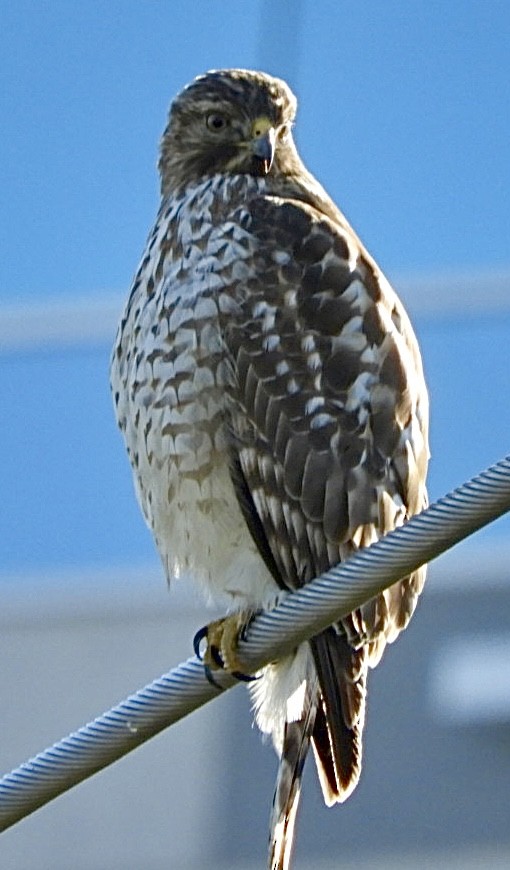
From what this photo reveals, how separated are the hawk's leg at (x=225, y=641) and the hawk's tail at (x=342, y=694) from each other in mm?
146

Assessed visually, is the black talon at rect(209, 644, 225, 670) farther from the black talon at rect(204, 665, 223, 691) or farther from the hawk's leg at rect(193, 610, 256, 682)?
the black talon at rect(204, 665, 223, 691)

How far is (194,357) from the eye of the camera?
4668 mm

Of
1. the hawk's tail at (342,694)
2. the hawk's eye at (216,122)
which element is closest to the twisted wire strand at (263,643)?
the hawk's tail at (342,694)

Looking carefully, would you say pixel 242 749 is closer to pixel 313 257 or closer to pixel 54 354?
pixel 54 354

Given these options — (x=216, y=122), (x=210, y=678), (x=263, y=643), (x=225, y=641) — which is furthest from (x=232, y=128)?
(x=210, y=678)

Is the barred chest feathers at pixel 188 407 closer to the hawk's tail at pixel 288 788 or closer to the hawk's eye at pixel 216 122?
the hawk's tail at pixel 288 788

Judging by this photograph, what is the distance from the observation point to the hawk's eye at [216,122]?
544 cm

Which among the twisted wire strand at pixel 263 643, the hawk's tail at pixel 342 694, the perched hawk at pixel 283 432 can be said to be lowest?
the twisted wire strand at pixel 263 643

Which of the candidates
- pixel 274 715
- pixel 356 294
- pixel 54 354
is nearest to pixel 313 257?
pixel 356 294

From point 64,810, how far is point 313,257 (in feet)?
24.7

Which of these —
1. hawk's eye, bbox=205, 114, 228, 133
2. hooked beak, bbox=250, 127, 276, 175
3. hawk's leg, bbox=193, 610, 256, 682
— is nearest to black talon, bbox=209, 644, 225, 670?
hawk's leg, bbox=193, 610, 256, 682

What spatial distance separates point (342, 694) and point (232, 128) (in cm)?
153

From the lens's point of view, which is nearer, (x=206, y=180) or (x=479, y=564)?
(x=206, y=180)

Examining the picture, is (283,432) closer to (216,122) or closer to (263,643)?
(263,643)
